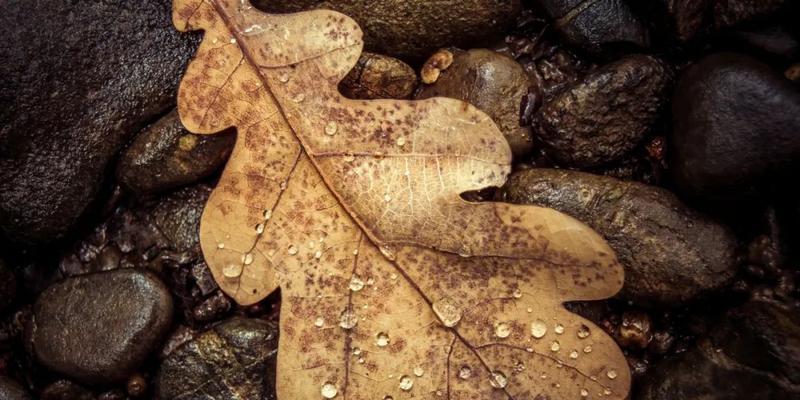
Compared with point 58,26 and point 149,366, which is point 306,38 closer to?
point 58,26

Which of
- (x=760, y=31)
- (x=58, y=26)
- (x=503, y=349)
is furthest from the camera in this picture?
(x=58, y=26)

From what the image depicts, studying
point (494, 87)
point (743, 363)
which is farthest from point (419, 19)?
point (743, 363)

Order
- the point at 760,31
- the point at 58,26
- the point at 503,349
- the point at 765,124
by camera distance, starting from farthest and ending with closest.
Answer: the point at 58,26 < the point at 760,31 < the point at 765,124 < the point at 503,349

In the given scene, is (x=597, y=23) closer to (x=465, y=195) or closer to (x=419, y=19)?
(x=419, y=19)

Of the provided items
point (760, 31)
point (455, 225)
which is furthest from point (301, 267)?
point (760, 31)

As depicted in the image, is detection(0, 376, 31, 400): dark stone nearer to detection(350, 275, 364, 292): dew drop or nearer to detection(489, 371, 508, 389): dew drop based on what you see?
detection(350, 275, 364, 292): dew drop

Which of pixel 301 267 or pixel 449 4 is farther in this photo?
pixel 449 4

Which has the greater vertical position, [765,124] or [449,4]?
[449,4]
